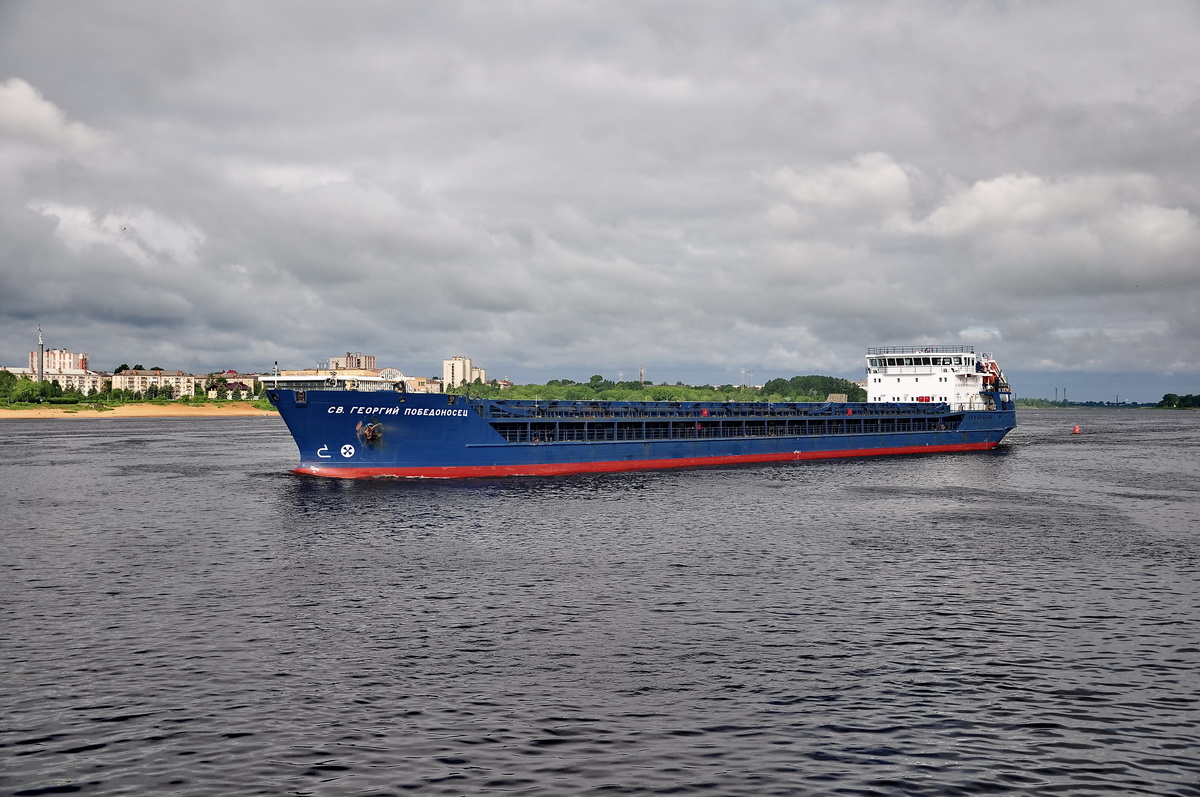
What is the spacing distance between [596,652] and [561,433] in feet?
137

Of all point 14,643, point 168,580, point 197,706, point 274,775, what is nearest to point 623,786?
point 274,775

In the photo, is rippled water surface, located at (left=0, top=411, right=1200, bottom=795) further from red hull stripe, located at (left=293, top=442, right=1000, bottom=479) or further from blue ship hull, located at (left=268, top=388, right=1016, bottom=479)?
red hull stripe, located at (left=293, top=442, right=1000, bottom=479)

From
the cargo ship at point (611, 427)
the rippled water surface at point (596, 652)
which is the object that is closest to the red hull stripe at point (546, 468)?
the cargo ship at point (611, 427)

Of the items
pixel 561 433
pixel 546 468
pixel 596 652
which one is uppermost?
pixel 561 433

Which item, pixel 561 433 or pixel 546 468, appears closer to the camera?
pixel 546 468

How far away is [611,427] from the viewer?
65000 mm

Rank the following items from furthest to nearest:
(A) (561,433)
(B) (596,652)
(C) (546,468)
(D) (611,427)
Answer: (D) (611,427)
(A) (561,433)
(C) (546,468)
(B) (596,652)

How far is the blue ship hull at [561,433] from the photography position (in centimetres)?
5381

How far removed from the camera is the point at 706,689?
18297 millimetres

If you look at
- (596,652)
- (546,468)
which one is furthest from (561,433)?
(596,652)

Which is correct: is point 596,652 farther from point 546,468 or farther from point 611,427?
point 611,427

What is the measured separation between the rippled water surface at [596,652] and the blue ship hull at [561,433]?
34.3 ft

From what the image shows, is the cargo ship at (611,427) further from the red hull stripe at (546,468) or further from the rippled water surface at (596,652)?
the rippled water surface at (596,652)

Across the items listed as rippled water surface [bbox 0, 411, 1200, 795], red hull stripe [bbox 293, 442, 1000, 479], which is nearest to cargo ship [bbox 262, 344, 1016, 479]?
red hull stripe [bbox 293, 442, 1000, 479]
